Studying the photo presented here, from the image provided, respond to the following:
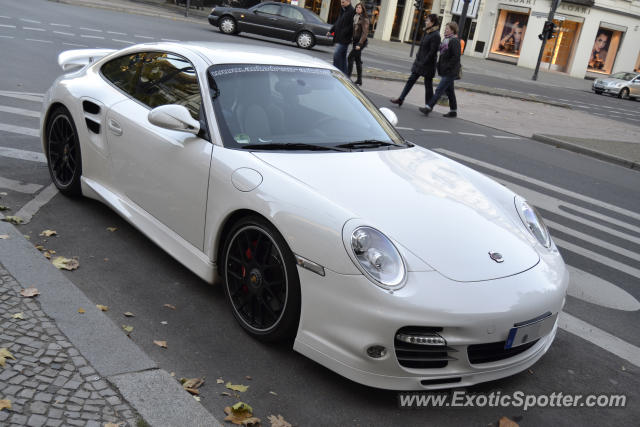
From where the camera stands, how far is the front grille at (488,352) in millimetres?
3303

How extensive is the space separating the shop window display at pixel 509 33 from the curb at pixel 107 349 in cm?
4689

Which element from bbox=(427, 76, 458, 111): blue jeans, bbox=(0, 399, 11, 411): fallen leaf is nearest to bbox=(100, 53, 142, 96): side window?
bbox=(0, 399, 11, 411): fallen leaf

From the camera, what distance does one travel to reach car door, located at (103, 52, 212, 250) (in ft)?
13.6

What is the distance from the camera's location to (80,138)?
528cm

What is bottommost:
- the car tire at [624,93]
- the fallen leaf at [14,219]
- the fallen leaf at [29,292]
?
the car tire at [624,93]

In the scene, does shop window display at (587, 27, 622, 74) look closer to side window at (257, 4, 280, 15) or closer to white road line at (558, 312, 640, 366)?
side window at (257, 4, 280, 15)

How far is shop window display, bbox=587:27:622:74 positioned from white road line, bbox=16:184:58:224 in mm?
48013

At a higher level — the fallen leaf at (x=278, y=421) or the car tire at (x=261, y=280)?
the car tire at (x=261, y=280)

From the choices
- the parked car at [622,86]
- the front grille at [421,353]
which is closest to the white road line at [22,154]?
the front grille at [421,353]

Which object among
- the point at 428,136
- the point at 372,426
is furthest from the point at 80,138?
the point at 428,136

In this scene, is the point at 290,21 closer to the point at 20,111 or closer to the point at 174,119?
the point at 20,111

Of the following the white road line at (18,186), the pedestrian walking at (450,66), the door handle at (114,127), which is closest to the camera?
the door handle at (114,127)

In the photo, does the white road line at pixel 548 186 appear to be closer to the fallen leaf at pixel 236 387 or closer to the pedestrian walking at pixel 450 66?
the pedestrian walking at pixel 450 66

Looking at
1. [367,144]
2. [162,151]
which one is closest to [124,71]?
[162,151]
